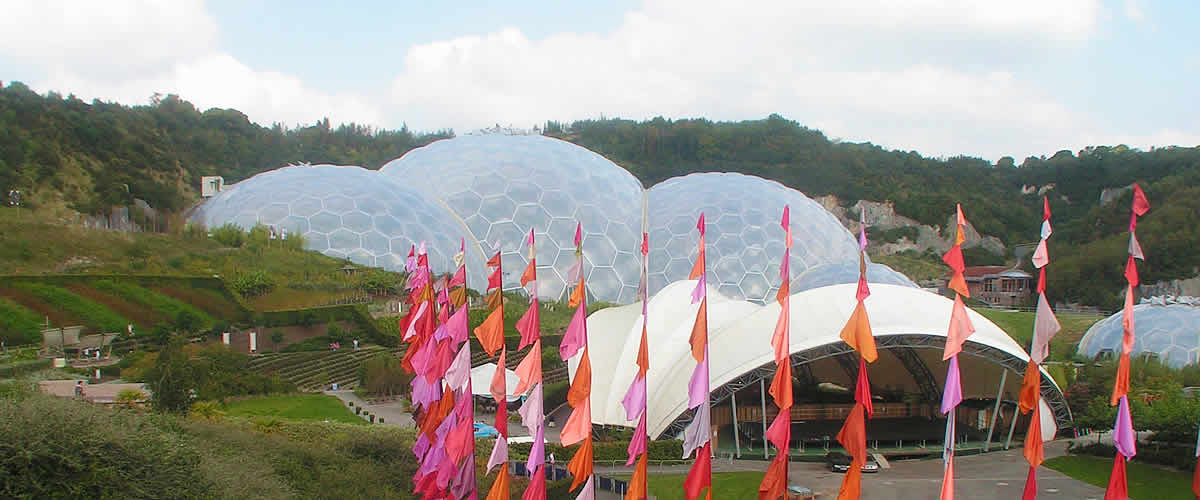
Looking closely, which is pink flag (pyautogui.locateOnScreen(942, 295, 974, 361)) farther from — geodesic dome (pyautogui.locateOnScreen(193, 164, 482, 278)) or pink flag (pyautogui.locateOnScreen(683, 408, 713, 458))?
geodesic dome (pyautogui.locateOnScreen(193, 164, 482, 278))

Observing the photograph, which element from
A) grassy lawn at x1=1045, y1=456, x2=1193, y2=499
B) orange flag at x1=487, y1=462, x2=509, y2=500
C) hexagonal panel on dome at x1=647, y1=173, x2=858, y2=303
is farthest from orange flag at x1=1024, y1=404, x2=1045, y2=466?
hexagonal panel on dome at x1=647, y1=173, x2=858, y2=303

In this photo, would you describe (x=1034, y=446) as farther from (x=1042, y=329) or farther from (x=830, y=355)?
(x=830, y=355)

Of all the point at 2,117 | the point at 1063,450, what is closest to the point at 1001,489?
the point at 1063,450

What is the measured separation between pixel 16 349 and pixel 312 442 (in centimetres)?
1097

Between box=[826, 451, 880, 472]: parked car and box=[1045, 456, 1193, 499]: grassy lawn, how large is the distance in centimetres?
379

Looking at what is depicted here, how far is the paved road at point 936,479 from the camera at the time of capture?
1603 centimetres

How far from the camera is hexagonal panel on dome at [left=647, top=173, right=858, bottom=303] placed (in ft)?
114

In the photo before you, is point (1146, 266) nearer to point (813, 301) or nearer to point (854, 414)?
point (813, 301)

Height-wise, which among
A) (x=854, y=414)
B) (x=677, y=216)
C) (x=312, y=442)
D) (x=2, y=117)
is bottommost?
(x=312, y=442)

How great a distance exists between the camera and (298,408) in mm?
20031

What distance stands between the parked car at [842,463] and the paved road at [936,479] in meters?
0.20

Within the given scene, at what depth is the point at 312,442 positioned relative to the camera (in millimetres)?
13117

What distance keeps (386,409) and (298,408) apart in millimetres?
2540

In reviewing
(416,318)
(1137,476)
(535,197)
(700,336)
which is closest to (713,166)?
(535,197)
